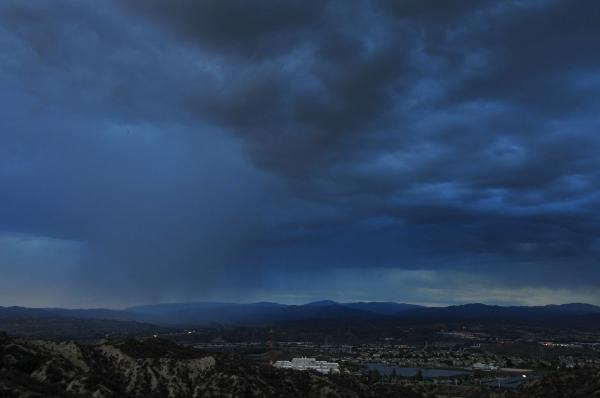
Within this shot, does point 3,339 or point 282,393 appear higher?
point 3,339

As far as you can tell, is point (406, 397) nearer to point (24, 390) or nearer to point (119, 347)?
point (119, 347)

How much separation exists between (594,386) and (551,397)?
12630 mm

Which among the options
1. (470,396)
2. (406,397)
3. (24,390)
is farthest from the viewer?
(470,396)

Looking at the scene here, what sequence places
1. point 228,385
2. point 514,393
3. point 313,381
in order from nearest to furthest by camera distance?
point 228,385, point 313,381, point 514,393

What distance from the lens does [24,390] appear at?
61.0 meters

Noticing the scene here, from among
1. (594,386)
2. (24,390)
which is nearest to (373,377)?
(594,386)

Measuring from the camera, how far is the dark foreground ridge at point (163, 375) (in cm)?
9294

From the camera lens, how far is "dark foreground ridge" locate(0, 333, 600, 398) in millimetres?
92938

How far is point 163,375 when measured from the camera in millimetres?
114125

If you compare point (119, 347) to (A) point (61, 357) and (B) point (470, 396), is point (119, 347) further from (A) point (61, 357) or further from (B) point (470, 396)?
(B) point (470, 396)

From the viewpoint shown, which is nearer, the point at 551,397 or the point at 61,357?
the point at 61,357

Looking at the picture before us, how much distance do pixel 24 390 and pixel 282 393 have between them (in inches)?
2588

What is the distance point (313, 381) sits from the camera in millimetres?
130375

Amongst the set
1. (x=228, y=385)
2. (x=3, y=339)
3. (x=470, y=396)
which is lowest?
(x=470, y=396)
